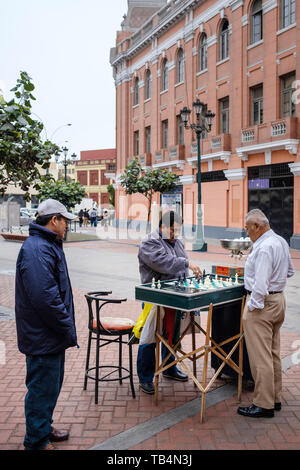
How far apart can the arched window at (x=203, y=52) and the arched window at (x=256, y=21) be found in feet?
15.1

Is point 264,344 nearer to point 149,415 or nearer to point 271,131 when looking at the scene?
point 149,415

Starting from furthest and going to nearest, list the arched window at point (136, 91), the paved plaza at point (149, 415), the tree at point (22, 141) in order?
the arched window at point (136, 91) < the tree at point (22, 141) < the paved plaza at point (149, 415)

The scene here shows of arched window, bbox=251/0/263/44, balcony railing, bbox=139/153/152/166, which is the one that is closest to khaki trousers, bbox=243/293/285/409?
arched window, bbox=251/0/263/44

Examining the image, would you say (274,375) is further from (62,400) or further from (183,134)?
(183,134)

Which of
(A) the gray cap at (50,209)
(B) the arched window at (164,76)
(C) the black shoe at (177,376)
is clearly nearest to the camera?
(A) the gray cap at (50,209)

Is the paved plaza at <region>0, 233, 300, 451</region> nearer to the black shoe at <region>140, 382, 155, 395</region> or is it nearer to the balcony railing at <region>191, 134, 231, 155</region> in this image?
the black shoe at <region>140, 382, 155, 395</region>

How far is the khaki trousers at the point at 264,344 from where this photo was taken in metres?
4.06

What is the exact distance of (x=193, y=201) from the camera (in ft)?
92.1

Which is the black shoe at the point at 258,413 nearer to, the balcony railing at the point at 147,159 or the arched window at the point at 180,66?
the arched window at the point at 180,66

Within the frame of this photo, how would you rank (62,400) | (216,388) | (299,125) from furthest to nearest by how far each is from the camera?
(299,125), (216,388), (62,400)

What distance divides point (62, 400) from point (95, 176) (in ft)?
252

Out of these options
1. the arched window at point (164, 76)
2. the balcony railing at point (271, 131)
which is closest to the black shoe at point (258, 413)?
the balcony railing at point (271, 131)

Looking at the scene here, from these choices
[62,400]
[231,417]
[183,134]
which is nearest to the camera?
[231,417]
